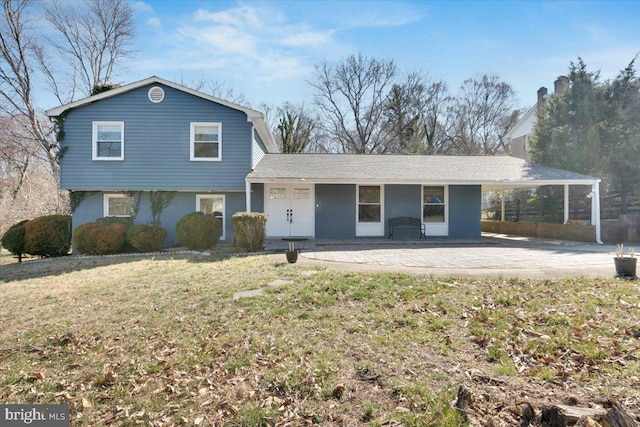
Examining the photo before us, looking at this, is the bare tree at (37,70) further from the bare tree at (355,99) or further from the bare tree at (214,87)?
the bare tree at (355,99)

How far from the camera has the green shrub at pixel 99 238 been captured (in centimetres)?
1170

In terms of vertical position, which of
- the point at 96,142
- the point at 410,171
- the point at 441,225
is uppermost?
the point at 96,142

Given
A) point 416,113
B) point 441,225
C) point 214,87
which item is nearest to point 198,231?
point 441,225

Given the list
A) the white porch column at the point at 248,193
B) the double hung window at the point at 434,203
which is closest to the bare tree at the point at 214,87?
the white porch column at the point at 248,193

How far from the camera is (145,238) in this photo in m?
11.8

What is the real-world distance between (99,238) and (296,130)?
72.1 feet

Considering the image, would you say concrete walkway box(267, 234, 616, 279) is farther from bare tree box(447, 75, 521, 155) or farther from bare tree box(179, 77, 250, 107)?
bare tree box(447, 75, 521, 155)

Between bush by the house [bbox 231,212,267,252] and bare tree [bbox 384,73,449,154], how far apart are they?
904 inches

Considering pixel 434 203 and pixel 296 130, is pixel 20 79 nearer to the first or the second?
pixel 296 130

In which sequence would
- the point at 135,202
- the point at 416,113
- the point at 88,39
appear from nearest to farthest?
the point at 135,202
the point at 88,39
the point at 416,113

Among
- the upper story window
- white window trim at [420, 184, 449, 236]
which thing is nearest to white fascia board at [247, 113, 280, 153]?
the upper story window

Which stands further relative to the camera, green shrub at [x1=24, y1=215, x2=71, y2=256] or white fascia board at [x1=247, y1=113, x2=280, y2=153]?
white fascia board at [x1=247, y1=113, x2=280, y2=153]

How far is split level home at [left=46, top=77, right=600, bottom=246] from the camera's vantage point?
13.0 meters

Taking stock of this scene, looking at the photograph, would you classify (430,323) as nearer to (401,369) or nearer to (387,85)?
(401,369)
